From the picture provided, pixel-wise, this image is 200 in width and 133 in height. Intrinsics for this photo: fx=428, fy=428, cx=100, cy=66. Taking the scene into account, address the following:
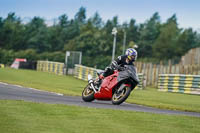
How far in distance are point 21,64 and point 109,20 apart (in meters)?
67.9

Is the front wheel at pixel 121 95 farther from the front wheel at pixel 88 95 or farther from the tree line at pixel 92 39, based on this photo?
the tree line at pixel 92 39

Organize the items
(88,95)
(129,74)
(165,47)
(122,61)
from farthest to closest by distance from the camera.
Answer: (165,47) < (88,95) < (122,61) < (129,74)

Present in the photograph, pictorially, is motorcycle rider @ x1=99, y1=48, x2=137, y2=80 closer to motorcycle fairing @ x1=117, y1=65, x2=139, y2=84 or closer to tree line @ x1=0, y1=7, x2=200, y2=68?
motorcycle fairing @ x1=117, y1=65, x2=139, y2=84

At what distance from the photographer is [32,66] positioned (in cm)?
6016

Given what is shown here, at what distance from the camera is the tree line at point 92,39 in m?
81.6

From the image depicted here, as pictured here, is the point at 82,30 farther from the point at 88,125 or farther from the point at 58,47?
the point at 88,125

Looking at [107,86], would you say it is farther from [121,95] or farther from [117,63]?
[117,63]

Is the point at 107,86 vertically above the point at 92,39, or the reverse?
the point at 92,39

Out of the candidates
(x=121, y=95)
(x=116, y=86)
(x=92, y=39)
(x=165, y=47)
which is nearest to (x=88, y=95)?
(x=116, y=86)

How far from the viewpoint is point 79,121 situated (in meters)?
8.49

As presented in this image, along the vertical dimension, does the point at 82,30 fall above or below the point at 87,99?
above

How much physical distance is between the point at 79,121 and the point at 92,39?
88.8 m

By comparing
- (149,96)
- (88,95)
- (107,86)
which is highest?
(107,86)

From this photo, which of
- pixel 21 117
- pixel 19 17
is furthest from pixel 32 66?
pixel 19 17
